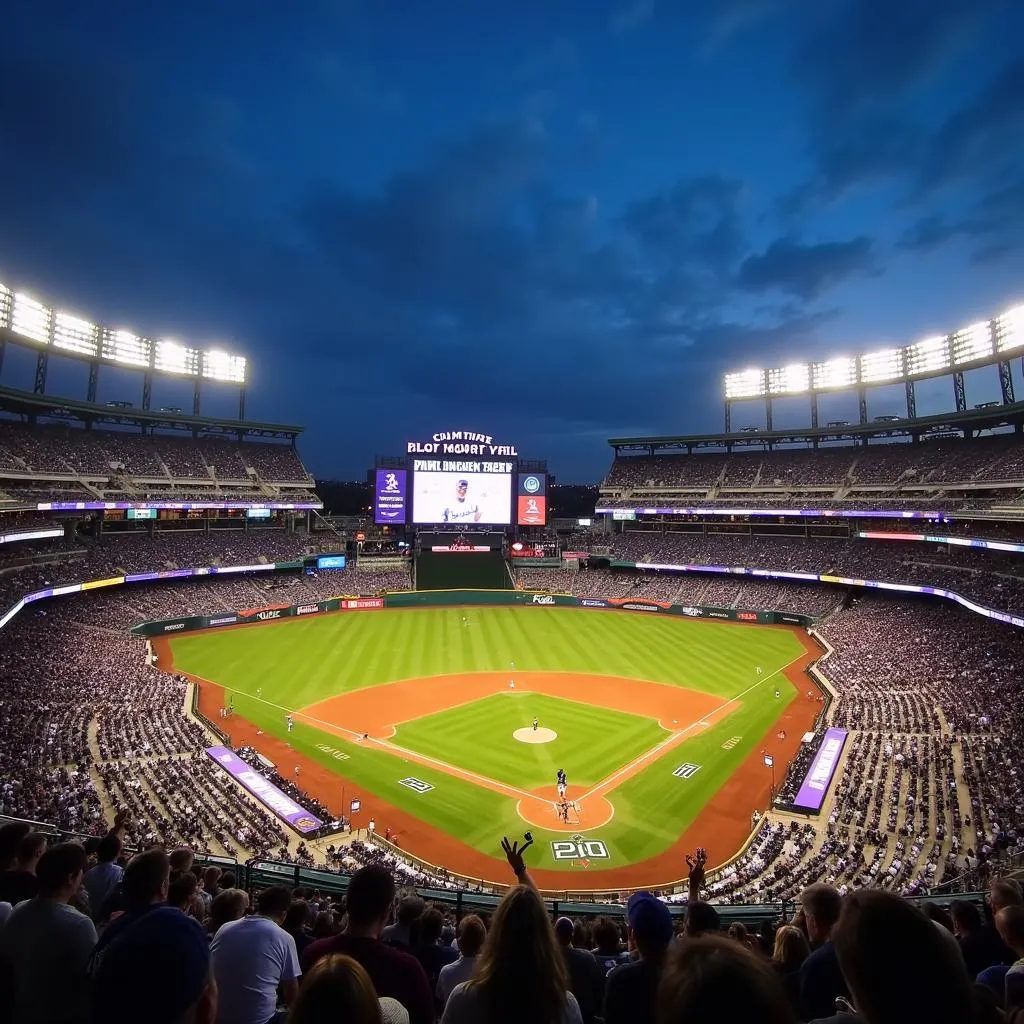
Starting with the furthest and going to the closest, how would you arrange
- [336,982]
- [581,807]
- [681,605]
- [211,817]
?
[681,605], [581,807], [211,817], [336,982]

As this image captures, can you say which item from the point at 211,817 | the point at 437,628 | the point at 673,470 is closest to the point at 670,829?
the point at 211,817

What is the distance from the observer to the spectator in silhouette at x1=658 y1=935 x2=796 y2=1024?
181 centimetres

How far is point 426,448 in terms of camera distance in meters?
76.1

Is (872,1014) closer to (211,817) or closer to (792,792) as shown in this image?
(211,817)

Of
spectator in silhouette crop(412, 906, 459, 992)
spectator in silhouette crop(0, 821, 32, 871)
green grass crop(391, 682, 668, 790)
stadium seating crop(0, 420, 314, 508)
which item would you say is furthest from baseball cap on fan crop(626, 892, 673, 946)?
stadium seating crop(0, 420, 314, 508)

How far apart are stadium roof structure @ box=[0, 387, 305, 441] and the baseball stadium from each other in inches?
18.5

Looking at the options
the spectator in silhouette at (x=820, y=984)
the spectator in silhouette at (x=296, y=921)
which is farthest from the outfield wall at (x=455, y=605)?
→ the spectator in silhouette at (x=820, y=984)

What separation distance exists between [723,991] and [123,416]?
76.7 metres

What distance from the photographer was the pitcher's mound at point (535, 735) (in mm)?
31906

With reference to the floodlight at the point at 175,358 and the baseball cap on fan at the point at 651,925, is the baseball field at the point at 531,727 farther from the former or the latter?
the floodlight at the point at 175,358

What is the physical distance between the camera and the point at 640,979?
3.85m

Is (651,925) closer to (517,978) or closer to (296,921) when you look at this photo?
(517,978)

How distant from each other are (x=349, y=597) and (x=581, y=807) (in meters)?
46.4

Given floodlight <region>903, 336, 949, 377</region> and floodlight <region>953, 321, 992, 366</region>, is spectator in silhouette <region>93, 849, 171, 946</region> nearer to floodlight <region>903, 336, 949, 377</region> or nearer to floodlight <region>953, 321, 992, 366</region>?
floodlight <region>953, 321, 992, 366</region>
